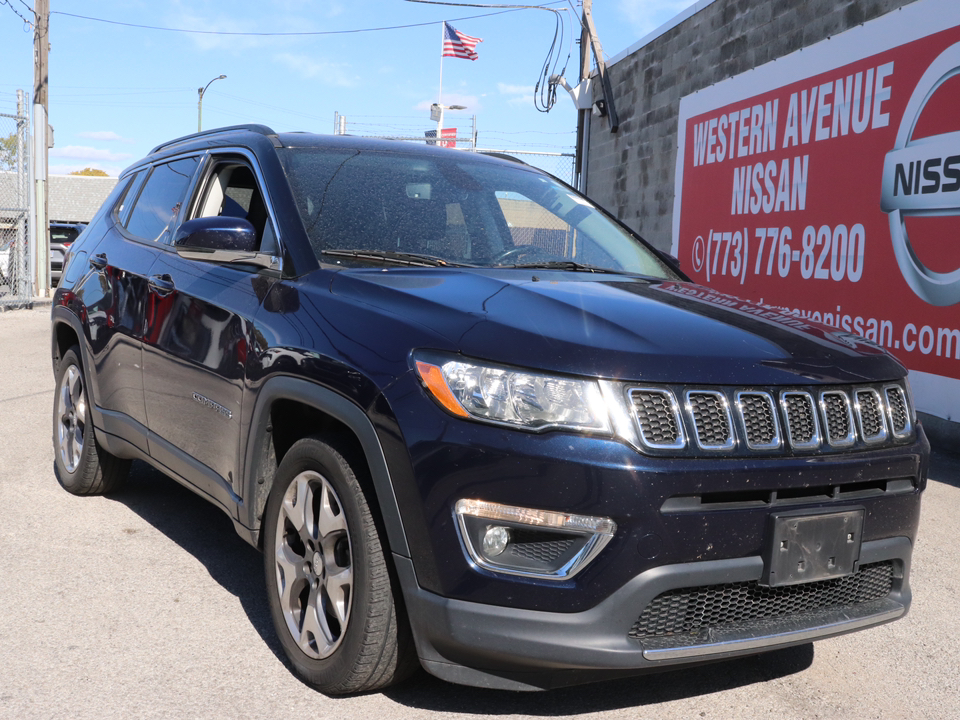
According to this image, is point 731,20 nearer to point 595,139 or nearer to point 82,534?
point 595,139

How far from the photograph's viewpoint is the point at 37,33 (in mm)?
20344

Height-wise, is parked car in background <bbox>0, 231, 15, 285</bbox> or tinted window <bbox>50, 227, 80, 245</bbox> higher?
tinted window <bbox>50, 227, 80, 245</bbox>

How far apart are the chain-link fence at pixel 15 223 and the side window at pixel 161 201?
13926 mm

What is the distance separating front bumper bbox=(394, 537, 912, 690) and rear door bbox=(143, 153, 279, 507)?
112cm

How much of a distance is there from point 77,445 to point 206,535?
1056 millimetres

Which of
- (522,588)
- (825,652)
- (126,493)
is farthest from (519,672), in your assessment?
(126,493)

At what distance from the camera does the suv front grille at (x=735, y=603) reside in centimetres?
246

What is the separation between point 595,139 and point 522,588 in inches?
545

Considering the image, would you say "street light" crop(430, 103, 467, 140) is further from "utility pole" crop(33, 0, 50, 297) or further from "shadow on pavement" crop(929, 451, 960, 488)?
"shadow on pavement" crop(929, 451, 960, 488)

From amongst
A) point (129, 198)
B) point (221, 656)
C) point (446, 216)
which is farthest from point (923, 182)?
point (221, 656)

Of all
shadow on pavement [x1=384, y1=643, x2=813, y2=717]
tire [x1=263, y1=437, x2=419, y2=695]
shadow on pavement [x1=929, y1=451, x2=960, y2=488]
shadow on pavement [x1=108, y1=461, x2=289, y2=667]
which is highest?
tire [x1=263, y1=437, x2=419, y2=695]

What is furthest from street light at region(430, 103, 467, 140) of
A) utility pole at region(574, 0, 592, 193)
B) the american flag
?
utility pole at region(574, 0, 592, 193)

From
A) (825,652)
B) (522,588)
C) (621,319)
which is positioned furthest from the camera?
(825,652)

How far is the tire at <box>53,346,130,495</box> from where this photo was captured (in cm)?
494
